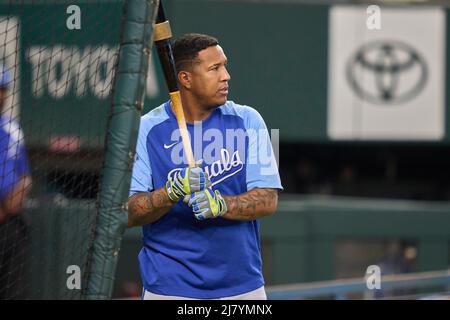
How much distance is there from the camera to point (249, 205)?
12.2ft

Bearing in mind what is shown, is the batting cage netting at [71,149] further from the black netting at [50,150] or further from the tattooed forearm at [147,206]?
the tattooed forearm at [147,206]

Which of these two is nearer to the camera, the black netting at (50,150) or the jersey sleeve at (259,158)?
the jersey sleeve at (259,158)

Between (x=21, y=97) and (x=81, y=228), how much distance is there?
64.8 inches

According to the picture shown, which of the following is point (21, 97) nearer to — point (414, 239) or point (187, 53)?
point (187, 53)

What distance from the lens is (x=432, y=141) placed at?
1259 centimetres

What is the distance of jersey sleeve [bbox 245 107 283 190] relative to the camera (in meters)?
3.80

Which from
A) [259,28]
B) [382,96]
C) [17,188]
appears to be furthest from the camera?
[382,96]

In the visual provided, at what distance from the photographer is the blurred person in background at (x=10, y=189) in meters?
5.62

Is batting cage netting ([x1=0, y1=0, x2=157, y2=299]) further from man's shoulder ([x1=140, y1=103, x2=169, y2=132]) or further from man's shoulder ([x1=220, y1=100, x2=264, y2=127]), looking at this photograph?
man's shoulder ([x1=220, y1=100, x2=264, y2=127])

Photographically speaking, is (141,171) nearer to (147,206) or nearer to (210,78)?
(147,206)

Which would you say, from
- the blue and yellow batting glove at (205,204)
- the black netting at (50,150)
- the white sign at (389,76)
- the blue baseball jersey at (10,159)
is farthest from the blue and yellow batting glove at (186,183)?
the white sign at (389,76)

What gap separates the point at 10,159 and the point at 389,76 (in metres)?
7.42

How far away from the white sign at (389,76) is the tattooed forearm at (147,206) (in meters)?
8.48
